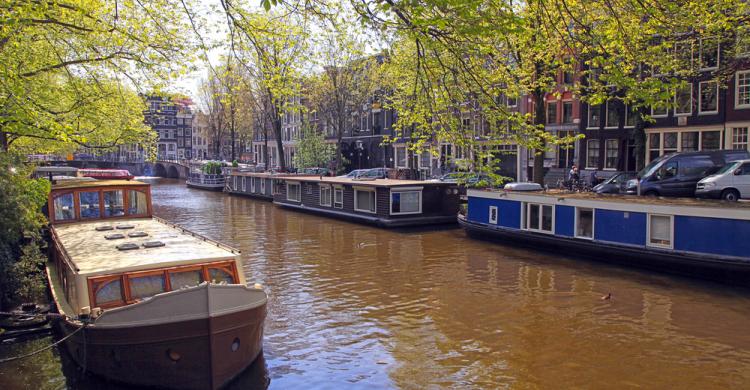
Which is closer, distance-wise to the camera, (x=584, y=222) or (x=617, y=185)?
(x=584, y=222)

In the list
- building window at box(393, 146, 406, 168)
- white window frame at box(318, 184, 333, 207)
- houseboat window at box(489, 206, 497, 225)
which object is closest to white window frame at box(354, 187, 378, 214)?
white window frame at box(318, 184, 333, 207)

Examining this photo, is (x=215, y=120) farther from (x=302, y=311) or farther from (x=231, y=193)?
(x=302, y=311)

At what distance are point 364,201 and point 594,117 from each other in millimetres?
18631

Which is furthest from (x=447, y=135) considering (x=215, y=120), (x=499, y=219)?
(x=215, y=120)

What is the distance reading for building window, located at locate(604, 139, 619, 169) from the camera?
126 feet

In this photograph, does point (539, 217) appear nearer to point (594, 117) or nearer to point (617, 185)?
point (617, 185)

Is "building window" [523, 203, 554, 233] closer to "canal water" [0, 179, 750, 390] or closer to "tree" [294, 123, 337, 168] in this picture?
"canal water" [0, 179, 750, 390]

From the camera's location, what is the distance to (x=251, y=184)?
4750 cm

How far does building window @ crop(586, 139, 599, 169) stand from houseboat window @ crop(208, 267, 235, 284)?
33.6 meters

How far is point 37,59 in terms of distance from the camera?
14.9 metres

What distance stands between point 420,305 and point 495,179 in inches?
236

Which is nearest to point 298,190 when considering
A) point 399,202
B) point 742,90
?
point 399,202

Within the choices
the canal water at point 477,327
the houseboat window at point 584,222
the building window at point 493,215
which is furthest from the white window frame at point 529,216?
the building window at point 493,215

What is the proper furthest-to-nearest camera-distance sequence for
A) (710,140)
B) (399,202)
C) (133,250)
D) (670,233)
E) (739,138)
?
(710,140) < (739,138) < (399,202) < (670,233) < (133,250)
